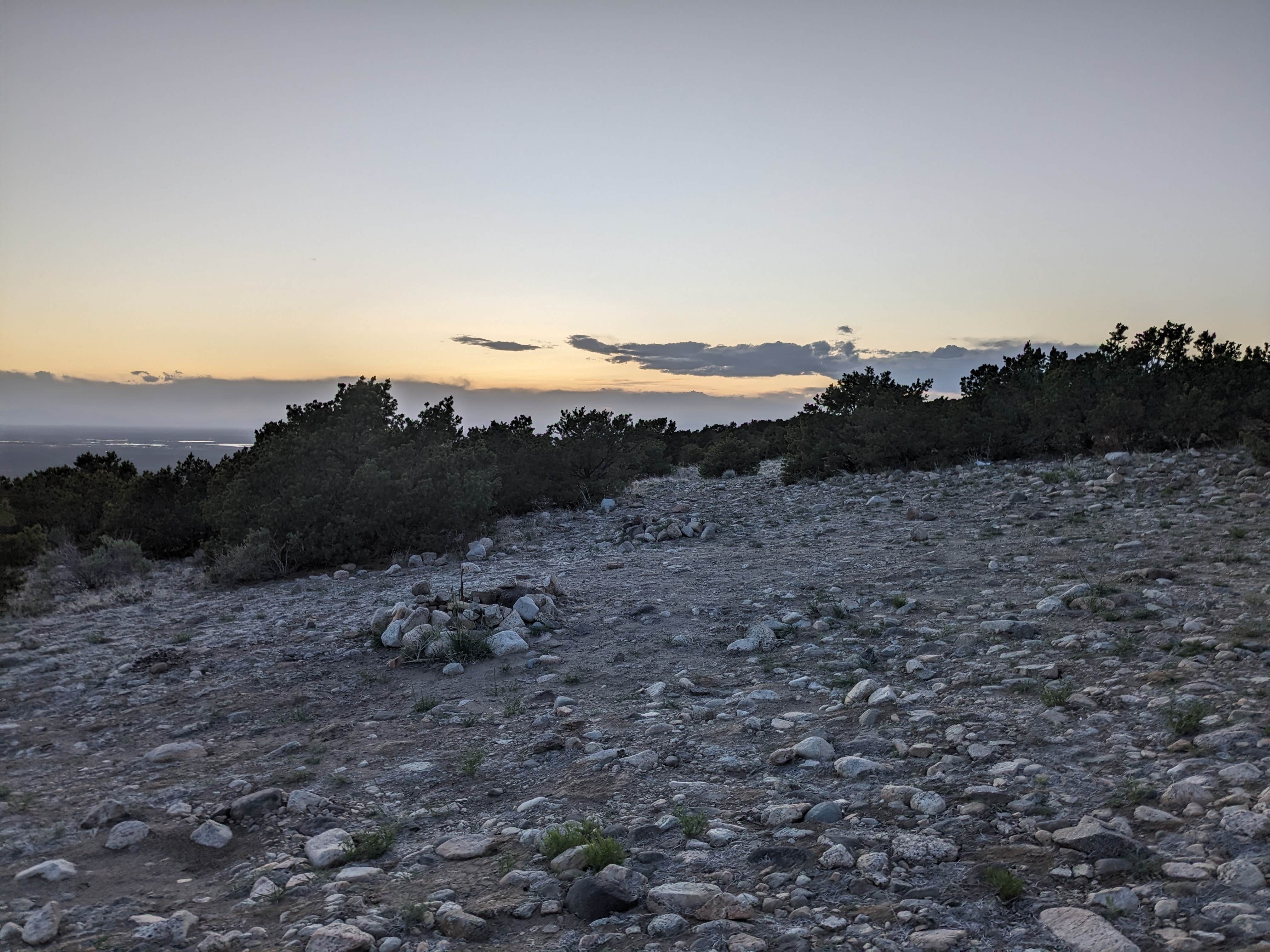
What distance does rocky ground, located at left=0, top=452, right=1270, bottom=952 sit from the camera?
2.58 metres

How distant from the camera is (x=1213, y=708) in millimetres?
3688

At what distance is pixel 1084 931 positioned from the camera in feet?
7.32

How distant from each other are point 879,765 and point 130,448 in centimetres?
5260

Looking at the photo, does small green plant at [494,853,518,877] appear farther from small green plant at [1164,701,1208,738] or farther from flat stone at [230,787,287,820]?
small green plant at [1164,701,1208,738]

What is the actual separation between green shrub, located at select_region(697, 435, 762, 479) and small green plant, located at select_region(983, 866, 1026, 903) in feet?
66.7

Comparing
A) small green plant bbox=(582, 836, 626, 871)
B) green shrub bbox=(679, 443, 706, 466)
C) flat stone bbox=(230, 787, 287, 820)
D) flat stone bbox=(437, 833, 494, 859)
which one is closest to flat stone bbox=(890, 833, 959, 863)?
small green plant bbox=(582, 836, 626, 871)

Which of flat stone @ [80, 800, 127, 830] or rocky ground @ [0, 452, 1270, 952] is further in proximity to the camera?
flat stone @ [80, 800, 127, 830]

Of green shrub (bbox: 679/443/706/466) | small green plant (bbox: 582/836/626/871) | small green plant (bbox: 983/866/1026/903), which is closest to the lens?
small green plant (bbox: 983/866/1026/903)

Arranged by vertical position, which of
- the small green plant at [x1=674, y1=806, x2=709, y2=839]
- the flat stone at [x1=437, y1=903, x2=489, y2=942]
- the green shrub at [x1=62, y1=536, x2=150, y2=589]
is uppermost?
the small green plant at [x1=674, y1=806, x2=709, y2=839]

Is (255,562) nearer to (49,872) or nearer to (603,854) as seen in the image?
(49,872)

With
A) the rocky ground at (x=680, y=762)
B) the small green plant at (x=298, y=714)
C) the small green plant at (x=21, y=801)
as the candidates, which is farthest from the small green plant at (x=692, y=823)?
the small green plant at (x=21, y=801)

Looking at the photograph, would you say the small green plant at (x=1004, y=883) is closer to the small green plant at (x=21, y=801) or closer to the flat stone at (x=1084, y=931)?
the flat stone at (x=1084, y=931)

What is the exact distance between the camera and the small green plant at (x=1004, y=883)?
2.45 meters

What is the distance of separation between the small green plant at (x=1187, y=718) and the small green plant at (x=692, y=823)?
2299 millimetres
